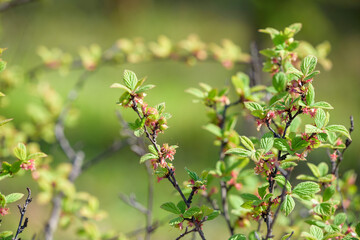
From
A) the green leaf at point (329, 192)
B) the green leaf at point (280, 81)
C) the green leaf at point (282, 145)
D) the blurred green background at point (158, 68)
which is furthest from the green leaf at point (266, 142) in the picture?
the blurred green background at point (158, 68)

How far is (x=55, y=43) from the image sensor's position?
8453 millimetres

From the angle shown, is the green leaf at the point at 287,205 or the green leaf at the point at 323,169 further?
the green leaf at the point at 323,169

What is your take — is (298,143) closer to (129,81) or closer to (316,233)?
(316,233)

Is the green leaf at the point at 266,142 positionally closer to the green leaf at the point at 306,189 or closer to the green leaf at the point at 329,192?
the green leaf at the point at 306,189

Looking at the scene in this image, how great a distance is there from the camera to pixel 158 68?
26.0ft

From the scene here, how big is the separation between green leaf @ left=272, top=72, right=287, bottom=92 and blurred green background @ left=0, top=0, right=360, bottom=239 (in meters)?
1.85

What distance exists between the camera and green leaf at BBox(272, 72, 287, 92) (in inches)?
39.4

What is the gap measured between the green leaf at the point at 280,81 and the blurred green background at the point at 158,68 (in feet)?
6.08

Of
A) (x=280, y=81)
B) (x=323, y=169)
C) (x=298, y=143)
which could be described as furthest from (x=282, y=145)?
(x=323, y=169)

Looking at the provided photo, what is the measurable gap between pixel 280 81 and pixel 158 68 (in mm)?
7033

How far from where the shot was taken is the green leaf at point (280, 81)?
1.00 metres

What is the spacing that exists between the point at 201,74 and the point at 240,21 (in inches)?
111

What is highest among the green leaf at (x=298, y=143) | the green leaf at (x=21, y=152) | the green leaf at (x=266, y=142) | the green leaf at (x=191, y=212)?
the green leaf at (x=21, y=152)

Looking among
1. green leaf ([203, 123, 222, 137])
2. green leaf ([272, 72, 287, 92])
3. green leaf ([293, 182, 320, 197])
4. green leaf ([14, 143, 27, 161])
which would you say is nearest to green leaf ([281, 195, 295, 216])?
green leaf ([293, 182, 320, 197])
